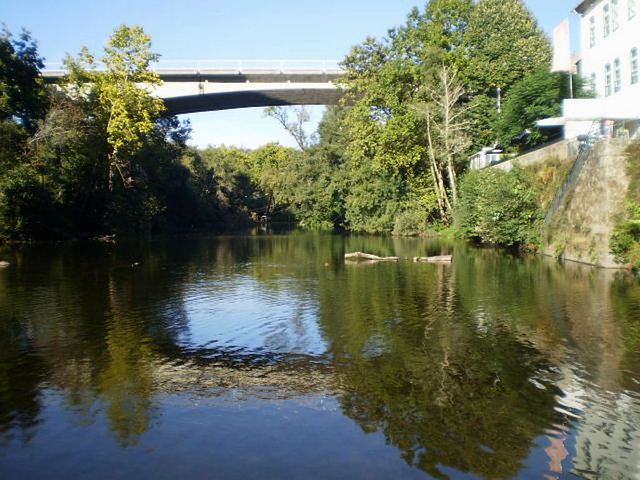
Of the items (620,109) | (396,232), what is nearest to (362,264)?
(620,109)

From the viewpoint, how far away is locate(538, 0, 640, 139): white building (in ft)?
87.5

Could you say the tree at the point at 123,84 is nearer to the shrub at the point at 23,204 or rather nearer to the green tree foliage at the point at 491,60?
the shrub at the point at 23,204

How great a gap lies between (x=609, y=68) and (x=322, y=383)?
30.9 metres

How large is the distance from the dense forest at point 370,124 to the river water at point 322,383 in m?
22.3

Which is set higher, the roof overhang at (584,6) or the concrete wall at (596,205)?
the roof overhang at (584,6)

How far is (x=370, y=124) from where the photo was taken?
50.1 meters

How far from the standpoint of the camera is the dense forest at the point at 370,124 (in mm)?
40906

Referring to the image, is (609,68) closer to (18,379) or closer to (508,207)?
(508,207)

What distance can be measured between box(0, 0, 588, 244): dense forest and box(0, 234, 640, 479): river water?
22.3 m

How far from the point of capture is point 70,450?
625cm

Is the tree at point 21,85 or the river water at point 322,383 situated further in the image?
the tree at point 21,85

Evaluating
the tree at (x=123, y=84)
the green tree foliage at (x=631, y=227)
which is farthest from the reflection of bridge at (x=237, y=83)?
the green tree foliage at (x=631, y=227)

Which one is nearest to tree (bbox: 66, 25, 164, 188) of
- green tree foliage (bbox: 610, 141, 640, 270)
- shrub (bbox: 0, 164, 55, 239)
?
shrub (bbox: 0, 164, 55, 239)

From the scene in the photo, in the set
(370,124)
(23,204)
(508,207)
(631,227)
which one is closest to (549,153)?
(508,207)
